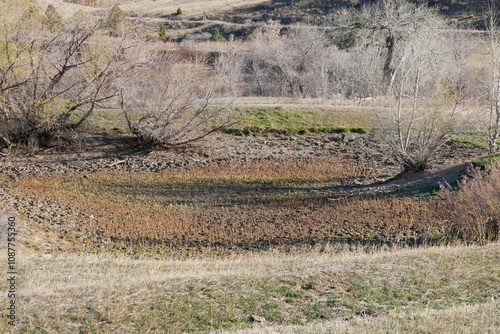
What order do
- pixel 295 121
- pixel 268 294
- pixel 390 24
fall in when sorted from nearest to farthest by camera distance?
pixel 268 294 → pixel 295 121 → pixel 390 24

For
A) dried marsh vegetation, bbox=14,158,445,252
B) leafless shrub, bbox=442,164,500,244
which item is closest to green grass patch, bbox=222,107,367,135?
dried marsh vegetation, bbox=14,158,445,252

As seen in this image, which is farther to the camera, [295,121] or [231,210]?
[295,121]

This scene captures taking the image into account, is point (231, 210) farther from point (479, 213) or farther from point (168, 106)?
point (168, 106)

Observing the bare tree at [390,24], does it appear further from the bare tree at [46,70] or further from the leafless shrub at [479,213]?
the leafless shrub at [479,213]

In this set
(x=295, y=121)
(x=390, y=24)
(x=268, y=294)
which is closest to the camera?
(x=268, y=294)

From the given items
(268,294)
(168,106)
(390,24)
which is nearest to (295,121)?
(168,106)

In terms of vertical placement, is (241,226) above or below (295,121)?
below

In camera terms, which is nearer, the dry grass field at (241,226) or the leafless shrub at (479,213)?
the dry grass field at (241,226)

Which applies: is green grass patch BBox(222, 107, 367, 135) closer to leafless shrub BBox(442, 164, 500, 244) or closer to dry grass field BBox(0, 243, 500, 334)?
leafless shrub BBox(442, 164, 500, 244)

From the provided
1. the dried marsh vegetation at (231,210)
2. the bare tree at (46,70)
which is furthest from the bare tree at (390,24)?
the bare tree at (46,70)

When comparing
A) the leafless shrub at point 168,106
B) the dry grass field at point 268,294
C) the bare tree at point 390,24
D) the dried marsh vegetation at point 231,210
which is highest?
the bare tree at point 390,24

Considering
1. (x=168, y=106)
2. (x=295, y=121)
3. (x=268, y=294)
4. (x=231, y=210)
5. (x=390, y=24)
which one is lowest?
(x=231, y=210)

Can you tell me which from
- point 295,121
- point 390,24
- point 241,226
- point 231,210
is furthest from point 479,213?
point 390,24

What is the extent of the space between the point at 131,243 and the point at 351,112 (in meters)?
16.5
